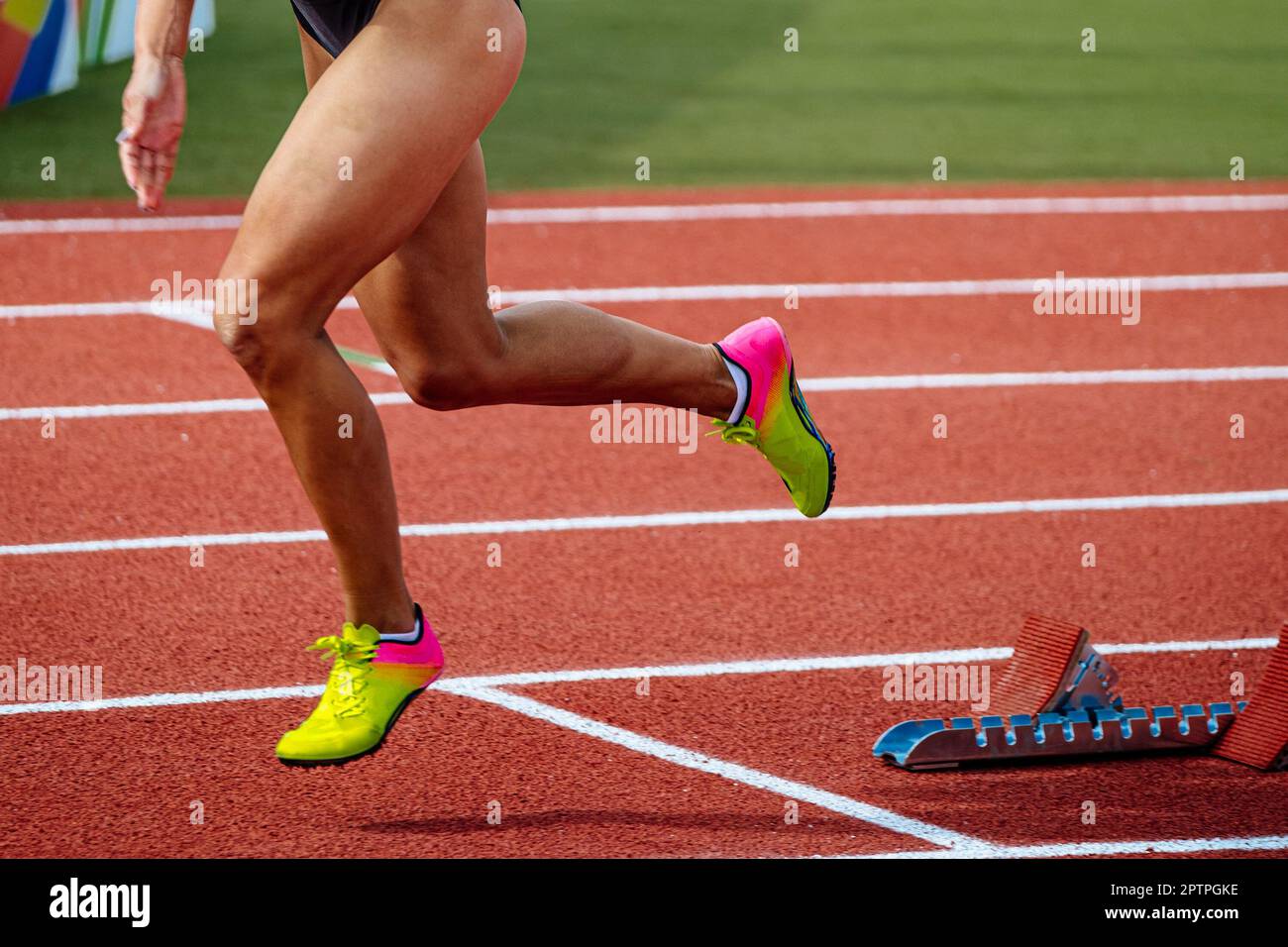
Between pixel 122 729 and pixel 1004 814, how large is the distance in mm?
1913

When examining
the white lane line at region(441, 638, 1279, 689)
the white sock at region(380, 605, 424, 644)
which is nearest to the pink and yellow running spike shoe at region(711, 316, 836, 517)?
the white lane line at region(441, 638, 1279, 689)

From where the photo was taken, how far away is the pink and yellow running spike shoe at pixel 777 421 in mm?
4012

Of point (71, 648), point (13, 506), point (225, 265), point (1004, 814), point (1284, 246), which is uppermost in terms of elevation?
point (1284, 246)

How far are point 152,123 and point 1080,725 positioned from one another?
2245 millimetres

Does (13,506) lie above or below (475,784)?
above

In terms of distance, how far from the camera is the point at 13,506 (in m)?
5.47

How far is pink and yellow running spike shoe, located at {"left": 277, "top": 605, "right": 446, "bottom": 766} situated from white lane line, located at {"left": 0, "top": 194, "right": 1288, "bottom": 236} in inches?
246

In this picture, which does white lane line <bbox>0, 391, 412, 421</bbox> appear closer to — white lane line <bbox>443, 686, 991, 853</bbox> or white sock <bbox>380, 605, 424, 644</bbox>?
white lane line <bbox>443, 686, 991, 853</bbox>

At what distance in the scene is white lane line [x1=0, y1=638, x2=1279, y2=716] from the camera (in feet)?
13.3

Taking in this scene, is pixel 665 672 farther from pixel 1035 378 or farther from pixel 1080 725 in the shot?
pixel 1035 378

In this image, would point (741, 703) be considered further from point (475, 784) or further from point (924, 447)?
point (924, 447)

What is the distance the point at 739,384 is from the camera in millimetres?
3967

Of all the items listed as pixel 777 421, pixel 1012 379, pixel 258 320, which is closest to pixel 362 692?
pixel 258 320

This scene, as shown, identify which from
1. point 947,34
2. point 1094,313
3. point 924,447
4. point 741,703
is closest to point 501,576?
point 741,703
